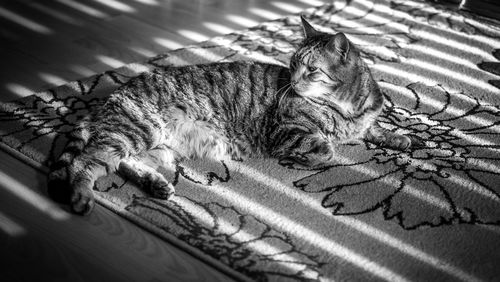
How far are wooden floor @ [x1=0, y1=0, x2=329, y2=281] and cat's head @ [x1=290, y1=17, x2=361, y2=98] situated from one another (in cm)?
72

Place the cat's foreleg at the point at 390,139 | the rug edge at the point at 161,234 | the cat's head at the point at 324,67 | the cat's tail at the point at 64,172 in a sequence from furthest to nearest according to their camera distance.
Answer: the cat's foreleg at the point at 390,139 → the cat's head at the point at 324,67 → the cat's tail at the point at 64,172 → the rug edge at the point at 161,234

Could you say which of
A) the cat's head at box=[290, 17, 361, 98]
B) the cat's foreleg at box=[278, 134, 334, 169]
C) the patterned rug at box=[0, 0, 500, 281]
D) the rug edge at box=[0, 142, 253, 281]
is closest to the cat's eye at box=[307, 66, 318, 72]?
the cat's head at box=[290, 17, 361, 98]

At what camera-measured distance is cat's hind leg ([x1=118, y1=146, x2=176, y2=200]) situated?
1.45 m

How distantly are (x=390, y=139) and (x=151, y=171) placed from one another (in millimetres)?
884

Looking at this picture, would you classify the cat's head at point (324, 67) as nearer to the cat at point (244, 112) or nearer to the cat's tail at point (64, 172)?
the cat at point (244, 112)

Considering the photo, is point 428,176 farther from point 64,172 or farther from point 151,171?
point 64,172

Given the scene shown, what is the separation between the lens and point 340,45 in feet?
5.06

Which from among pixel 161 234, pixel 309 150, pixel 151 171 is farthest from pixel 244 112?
pixel 161 234

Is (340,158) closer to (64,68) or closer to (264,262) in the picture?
(264,262)

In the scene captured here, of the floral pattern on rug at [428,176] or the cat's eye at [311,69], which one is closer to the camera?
the floral pattern on rug at [428,176]

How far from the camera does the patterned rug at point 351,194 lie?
49.9 inches

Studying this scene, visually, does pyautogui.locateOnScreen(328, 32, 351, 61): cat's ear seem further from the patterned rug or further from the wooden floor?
the wooden floor

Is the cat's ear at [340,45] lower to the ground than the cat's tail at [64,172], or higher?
higher

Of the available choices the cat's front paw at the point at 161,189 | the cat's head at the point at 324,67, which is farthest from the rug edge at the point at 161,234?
the cat's head at the point at 324,67
